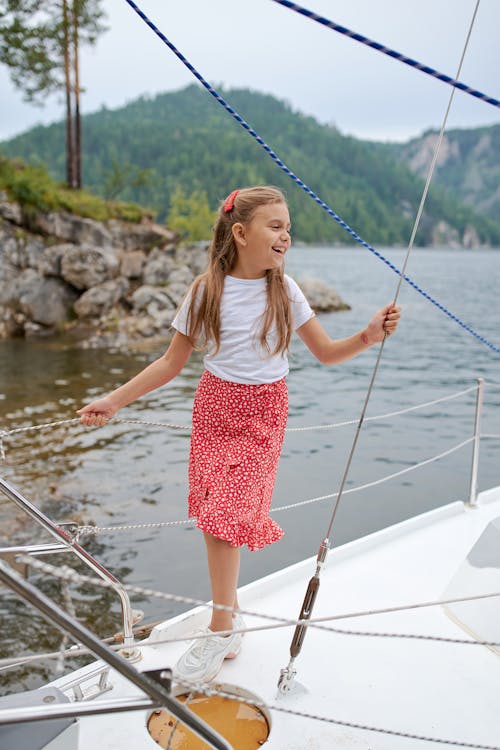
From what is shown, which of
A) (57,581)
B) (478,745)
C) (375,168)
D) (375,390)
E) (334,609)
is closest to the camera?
(478,745)

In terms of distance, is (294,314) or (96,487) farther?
(96,487)

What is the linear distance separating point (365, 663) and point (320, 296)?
1929 cm

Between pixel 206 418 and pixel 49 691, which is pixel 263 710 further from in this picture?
A: pixel 206 418

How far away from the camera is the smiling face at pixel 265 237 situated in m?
2.13

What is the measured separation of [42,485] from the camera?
261 inches

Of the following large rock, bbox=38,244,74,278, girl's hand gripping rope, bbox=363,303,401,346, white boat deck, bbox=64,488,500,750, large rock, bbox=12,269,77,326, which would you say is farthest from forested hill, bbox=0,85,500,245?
girl's hand gripping rope, bbox=363,303,401,346

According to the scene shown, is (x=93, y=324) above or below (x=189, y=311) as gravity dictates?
below

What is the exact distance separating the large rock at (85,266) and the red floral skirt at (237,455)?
14438mm

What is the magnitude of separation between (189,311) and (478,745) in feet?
4.68

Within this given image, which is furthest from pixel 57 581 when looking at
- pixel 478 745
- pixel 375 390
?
pixel 375 390

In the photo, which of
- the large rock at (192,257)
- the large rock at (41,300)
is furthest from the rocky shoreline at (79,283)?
the large rock at (192,257)

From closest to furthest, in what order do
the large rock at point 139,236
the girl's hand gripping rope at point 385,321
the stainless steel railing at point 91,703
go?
the stainless steel railing at point 91,703 → the girl's hand gripping rope at point 385,321 → the large rock at point 139,236

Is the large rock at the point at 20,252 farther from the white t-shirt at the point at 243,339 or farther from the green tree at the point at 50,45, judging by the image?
the white t-shirt at the point at 243,339

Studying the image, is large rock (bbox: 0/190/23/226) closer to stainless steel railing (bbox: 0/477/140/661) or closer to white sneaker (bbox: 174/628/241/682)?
stainless steel railing (bbox: 0/477/140/661)
